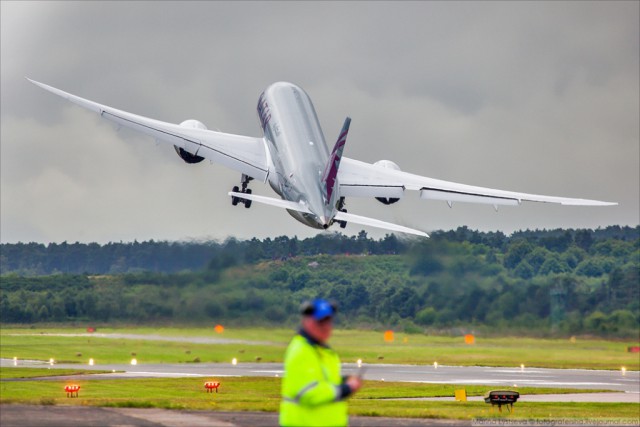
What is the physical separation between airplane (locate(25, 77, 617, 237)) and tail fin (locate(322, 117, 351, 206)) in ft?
0.64

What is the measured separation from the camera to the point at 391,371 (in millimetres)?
81938

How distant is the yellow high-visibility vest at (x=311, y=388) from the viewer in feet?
54.2

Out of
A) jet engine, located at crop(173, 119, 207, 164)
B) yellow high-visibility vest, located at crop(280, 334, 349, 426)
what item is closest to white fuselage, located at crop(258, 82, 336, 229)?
jet engine, located at crop(173, 119, 207, 164)

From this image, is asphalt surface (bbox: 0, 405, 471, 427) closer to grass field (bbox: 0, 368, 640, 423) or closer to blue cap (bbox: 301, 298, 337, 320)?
grass field (bbox: 0, 368, 640, 423)

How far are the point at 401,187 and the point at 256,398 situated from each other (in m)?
29.6

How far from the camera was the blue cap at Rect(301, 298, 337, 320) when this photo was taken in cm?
1670

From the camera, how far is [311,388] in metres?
16.5

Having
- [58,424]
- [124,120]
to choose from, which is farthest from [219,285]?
[58,424]

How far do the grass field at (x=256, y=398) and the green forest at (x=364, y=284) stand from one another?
12.8 metres

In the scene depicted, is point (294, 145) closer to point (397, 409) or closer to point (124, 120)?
point (124, 120)

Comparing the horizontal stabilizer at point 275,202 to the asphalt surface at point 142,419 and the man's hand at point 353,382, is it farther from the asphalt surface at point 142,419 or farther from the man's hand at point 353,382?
the man's hand at point 353,382

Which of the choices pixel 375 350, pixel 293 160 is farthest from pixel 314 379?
pixel 375 350

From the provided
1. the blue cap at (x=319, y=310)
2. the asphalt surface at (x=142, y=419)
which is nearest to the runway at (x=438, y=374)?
the asphalt surface at (x=142, y=419)

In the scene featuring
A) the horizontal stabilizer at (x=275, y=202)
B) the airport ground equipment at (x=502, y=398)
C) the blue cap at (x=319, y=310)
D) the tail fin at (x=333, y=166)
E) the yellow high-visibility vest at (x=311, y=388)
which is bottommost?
the airport ground equipment at (x=502, y=398)
